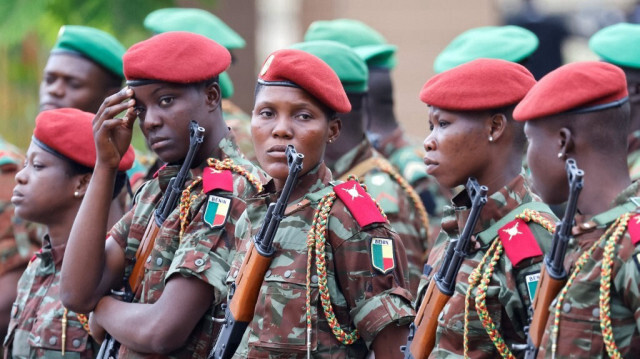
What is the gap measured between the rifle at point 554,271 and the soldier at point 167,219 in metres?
1.41

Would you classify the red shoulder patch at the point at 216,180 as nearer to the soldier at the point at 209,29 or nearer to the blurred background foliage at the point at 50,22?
the soldier at the point at 209,29

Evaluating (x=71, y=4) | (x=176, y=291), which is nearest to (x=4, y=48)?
(x=71, y=4)

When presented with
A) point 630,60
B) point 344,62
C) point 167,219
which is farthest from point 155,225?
point 630,60

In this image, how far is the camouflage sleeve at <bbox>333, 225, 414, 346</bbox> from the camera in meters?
4.47

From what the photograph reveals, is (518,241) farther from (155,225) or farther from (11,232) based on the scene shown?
(11,232)

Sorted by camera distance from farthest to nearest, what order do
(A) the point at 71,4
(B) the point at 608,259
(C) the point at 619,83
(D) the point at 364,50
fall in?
(A) the point at 71,4
(D) the point at 364,50
(C) the point at 619,83
(B) the point at 608,259

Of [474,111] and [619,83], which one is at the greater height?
[619,83]

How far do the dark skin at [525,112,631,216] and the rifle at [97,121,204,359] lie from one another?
1.55 meters

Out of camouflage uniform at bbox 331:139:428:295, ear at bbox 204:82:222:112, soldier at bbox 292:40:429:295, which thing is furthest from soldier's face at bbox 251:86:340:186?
soldier at bbox 292:40:429:295

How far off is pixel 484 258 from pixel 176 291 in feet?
4.29

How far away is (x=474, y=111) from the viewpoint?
470 cm

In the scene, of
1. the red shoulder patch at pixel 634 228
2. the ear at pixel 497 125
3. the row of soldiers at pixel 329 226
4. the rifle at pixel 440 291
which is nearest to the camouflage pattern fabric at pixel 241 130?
the row of soldiers at pixel 329 226

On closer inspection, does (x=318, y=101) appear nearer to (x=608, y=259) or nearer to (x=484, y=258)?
(x=484, y=258)

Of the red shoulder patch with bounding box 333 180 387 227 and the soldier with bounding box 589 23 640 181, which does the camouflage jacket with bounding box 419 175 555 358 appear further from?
the soldier with bounding box 589 23 640 181
